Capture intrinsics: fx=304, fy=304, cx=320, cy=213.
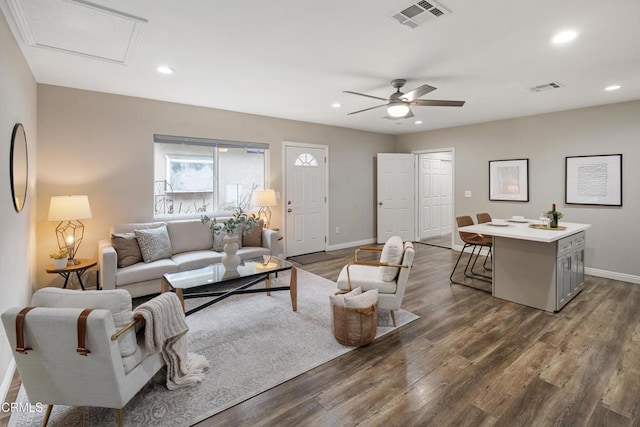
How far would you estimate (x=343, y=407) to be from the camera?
1952 millimetres

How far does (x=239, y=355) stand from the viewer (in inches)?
100

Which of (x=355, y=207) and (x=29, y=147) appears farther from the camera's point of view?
(x=355, y=207)

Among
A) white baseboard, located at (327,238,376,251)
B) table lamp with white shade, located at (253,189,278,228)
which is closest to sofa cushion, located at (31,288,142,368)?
table lamp with white shade, located at (253,189,278,228)

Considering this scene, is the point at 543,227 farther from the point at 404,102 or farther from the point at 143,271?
the point at 143,271

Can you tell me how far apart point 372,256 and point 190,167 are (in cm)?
362

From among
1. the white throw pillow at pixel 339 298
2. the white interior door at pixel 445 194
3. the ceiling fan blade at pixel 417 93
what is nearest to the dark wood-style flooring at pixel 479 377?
the white throw pillow at pixel 339 298

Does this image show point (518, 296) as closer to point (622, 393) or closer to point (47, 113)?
point (622, 393)

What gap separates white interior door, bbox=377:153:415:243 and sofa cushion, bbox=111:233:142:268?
4.87 meters

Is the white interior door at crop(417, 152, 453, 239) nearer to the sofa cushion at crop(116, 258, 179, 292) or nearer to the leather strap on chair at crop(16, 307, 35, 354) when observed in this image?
the sofa cushion at crop(116, 258, 179, 292)

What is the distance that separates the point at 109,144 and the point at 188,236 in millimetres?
1586

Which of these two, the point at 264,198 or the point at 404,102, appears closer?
the point at 404,102

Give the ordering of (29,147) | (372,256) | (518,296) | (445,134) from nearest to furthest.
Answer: (29,147) < (518,296) < (372,256) < (445,134)

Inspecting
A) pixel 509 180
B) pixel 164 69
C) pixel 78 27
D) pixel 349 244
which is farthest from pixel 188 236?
pixel 509 180

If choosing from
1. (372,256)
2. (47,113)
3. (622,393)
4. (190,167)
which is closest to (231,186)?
(190,167)
